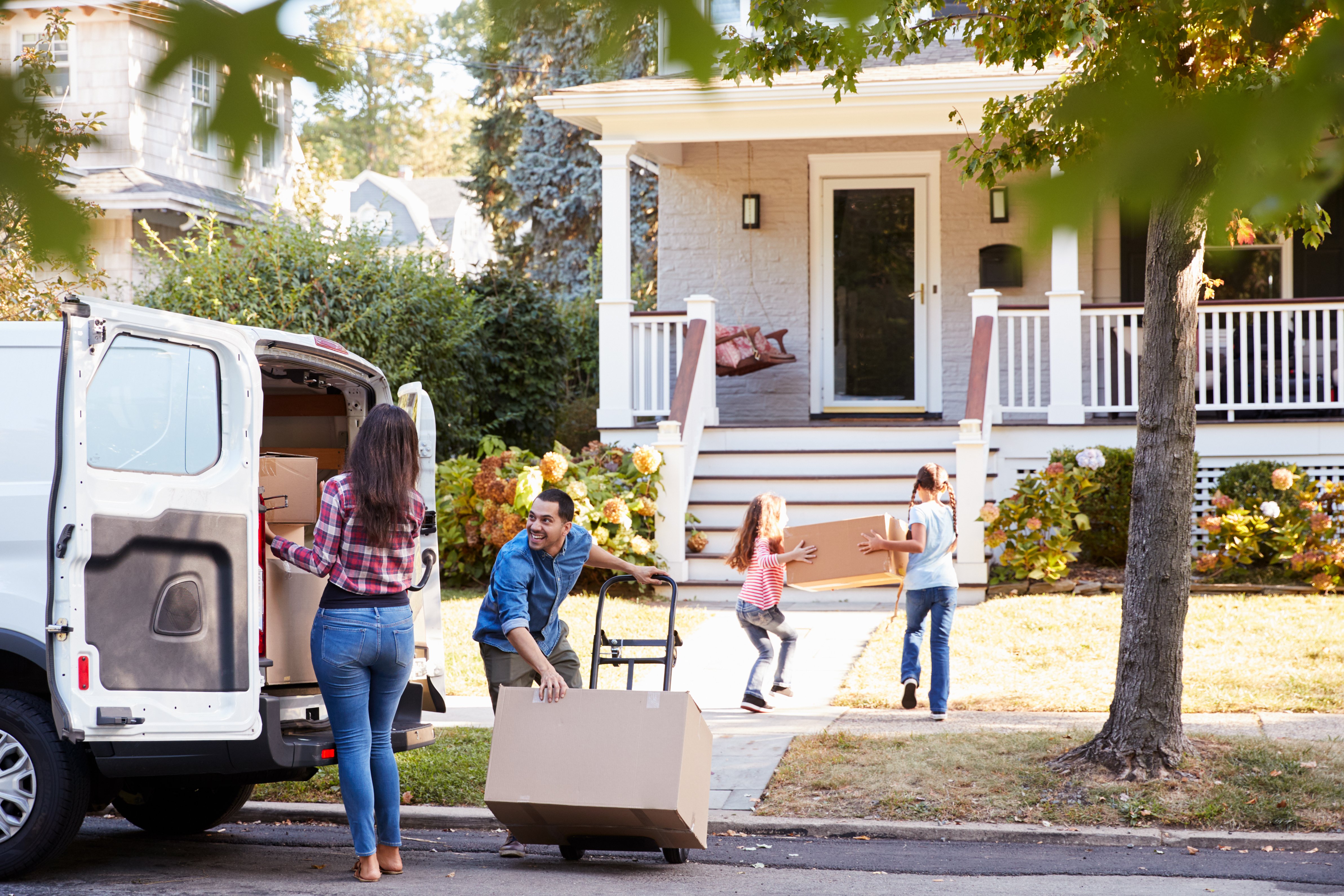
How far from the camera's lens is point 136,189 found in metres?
2.38

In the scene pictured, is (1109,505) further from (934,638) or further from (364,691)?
(364,691)

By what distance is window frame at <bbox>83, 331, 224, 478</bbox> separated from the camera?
14.8 feet

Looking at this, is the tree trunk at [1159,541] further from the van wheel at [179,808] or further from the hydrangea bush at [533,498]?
Result: the hydrangea bush at [533,498]

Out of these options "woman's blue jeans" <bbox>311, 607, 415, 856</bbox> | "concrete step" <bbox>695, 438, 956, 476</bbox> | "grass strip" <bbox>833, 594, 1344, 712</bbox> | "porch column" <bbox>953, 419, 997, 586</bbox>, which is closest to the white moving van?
"woman's blue jeans" <bbox>311, 607, 415, 856</bbox>

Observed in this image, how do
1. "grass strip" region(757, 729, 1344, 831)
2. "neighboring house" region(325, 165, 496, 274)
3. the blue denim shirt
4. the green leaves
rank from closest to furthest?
the green leaves
the blue denim shirt
"grass strip" region(757, 729, 1344, 831)
"neighboring house" region(325, 165, 496, 274)

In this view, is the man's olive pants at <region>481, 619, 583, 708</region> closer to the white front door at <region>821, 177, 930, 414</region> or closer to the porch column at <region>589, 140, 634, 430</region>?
the porch column at <region>589, 140, 634, 430</region>

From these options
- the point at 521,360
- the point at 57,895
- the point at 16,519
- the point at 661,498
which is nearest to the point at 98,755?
the point at 57,895

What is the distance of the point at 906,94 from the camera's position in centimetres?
1209

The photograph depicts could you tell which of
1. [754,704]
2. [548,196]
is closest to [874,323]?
[754,704]

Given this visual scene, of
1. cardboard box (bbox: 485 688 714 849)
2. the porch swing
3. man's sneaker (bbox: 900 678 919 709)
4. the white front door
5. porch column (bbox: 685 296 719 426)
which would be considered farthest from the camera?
the white front door

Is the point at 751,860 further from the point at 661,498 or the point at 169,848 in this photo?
the point at 661,498

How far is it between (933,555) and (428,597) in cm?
308

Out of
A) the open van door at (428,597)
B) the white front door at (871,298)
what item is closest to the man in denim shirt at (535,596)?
the open van door at (428,597)

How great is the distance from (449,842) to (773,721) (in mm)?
2290
